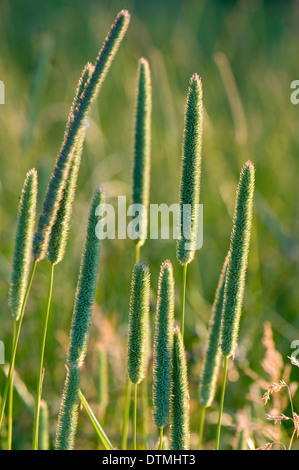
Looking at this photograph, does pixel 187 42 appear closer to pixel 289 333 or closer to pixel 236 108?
pixel 236 108

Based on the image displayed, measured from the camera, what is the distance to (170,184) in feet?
8.22

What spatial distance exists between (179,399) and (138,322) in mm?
106

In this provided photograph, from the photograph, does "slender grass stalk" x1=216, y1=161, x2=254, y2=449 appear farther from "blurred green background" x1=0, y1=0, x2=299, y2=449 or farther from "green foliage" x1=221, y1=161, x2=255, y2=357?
"blurred green background" x1=0, y1=0, x2=299, y2=449

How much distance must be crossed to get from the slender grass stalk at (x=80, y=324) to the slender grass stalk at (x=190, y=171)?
0.10m

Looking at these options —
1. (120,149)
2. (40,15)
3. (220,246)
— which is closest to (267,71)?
(120,149)

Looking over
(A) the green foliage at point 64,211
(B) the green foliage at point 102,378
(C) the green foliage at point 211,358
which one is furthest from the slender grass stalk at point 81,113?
(B) the green foliage at point 102,378

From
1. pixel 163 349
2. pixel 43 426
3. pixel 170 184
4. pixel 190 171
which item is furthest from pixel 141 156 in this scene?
pixel 170 184

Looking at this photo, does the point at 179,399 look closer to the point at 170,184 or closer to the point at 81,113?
the point at 81,113

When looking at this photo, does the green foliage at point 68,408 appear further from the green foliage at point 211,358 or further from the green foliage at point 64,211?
the green foliage at point 211,358

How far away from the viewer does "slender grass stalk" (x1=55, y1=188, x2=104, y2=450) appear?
82 centimetres

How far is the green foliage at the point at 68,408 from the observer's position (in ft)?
2.67

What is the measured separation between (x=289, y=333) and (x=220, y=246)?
24.8 inches

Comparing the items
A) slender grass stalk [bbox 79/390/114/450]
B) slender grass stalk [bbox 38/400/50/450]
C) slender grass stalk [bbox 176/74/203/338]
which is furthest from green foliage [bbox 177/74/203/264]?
slender grass stalk [bbox 38/400/50/450]

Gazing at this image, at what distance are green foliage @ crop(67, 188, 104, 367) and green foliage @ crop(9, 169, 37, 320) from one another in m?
0.08
